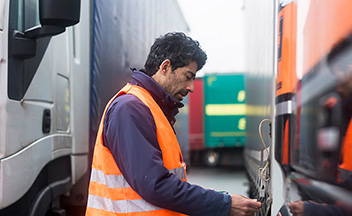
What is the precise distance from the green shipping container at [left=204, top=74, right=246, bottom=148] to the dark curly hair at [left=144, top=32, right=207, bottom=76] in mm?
9576

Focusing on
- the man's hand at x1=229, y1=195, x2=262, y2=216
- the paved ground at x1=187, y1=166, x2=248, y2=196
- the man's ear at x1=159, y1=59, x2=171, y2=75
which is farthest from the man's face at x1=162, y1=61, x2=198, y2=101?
the paved ground at x1=187, y1=166, x2=248, y2=196

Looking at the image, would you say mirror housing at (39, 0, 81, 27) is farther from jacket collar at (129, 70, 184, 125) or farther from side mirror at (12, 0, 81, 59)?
jacket collar at (129, 70, 184, 125)

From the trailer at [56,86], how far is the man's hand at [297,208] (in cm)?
138

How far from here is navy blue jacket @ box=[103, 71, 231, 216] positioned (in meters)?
1.60

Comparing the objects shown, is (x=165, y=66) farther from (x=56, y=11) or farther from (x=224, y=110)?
(x=224, y=110)

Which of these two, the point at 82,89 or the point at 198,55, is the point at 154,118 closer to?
the point at 198,55

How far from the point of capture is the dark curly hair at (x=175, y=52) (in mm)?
1981

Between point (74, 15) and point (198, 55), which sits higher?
point (74, 15)

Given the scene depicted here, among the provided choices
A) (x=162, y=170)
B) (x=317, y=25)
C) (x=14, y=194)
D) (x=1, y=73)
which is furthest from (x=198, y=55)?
(x=14, y=194)

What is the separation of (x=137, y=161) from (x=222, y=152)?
34.5 ft

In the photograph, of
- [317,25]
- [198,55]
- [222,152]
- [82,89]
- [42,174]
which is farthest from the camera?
[222,152]

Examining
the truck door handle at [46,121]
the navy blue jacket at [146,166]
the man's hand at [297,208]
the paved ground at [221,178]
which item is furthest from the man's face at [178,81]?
the paved ground at [221,178]

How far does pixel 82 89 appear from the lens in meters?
3.31

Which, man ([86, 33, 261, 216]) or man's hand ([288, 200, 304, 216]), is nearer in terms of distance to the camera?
man's hand ([288, 200, 304, 216])
